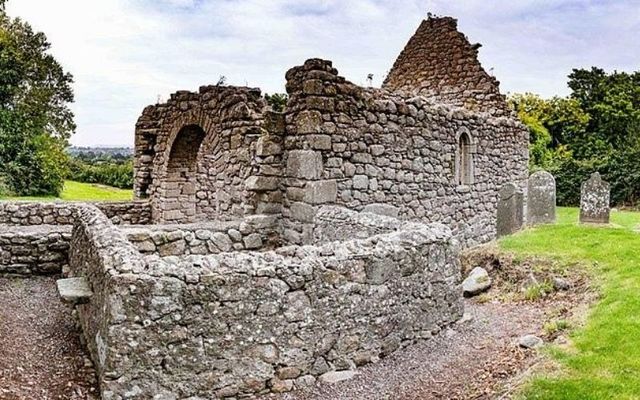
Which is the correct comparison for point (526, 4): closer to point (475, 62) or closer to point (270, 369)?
point (475, 62)

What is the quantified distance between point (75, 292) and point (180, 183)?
10.0 metres

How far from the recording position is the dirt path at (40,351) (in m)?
5.48

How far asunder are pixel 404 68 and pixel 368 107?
8.31m

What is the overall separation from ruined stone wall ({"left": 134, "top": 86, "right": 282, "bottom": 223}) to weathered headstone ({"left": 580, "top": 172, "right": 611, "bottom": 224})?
772cm

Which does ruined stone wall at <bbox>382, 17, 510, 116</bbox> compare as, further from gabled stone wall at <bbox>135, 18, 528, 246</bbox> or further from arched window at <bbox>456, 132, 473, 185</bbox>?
arched window at <bbox>456, 132, 473, 185</bbox>

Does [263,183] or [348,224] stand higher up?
[263,183]

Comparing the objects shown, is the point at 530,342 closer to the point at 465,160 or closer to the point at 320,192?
the point at 320,192

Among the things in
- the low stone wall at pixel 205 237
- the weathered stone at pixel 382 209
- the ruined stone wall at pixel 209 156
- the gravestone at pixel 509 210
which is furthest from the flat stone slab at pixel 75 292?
the gravestone at pixel 509 210

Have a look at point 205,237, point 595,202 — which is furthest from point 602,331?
point 595,202

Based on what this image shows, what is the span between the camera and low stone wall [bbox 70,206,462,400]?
4848 millimetres

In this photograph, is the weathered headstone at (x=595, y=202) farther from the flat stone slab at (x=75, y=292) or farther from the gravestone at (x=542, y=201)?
the flat stone slab at (x=75, y=292)

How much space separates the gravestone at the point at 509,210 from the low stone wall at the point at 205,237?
5969 millimetres

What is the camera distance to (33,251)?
10.1 metres

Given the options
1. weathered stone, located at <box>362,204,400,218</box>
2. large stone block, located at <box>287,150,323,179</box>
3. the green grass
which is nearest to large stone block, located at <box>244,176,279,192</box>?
large stone block, located at <box>287,150,323,179</box>
